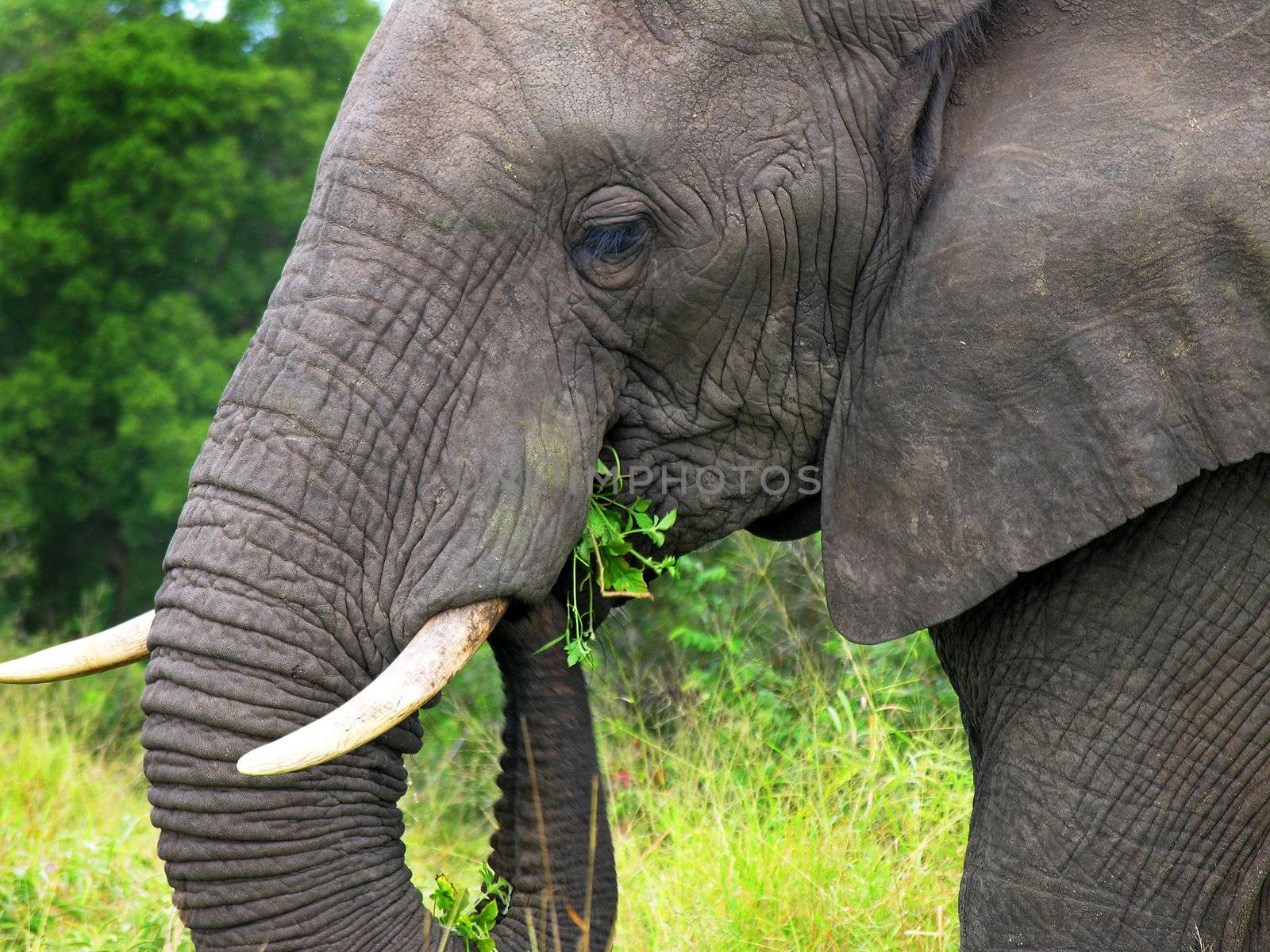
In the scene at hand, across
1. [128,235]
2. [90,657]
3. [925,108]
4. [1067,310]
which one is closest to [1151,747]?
[1067,310]

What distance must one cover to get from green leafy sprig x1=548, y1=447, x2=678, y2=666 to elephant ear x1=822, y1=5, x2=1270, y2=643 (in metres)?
0.46

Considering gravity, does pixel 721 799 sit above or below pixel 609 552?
below

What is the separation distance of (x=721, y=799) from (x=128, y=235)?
900 cm

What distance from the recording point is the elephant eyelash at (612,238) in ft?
8.74

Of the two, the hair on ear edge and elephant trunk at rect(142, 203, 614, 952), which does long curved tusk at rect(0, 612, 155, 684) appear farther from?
the hair on ear edge

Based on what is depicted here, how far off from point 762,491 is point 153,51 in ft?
35.6

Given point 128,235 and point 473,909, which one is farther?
point 128,235

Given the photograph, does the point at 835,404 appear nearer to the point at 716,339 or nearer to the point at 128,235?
the point at 716,339

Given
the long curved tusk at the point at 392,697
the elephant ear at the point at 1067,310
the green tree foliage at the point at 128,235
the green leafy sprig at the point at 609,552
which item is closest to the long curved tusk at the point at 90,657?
the long curved tusk at the point at 392,697

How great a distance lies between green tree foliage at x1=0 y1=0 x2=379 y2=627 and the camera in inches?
477

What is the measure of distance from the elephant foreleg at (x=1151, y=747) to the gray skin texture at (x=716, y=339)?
12mm

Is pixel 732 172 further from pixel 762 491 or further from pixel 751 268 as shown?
pixel 762 491

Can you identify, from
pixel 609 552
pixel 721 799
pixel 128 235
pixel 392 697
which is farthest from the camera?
pixel 128 235

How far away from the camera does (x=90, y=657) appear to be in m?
2.77
